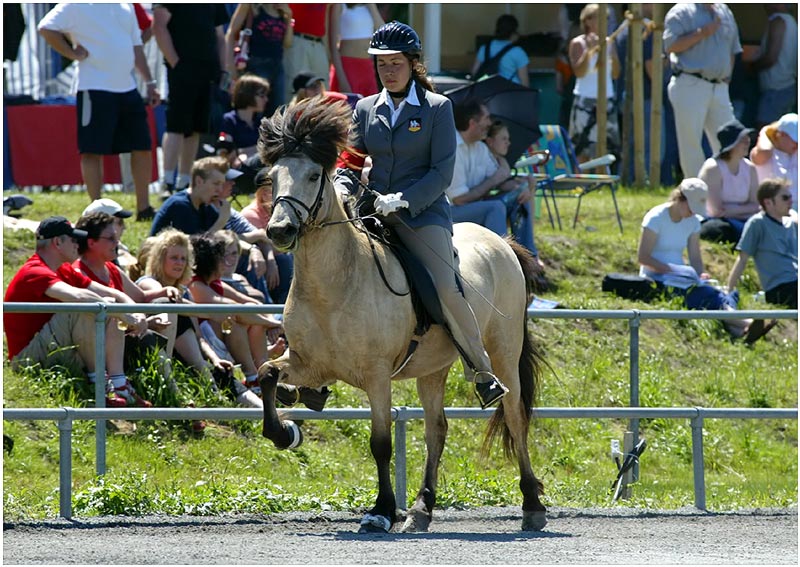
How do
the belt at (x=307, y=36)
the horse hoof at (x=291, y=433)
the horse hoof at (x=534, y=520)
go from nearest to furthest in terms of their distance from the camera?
1. the horse hoof at (x=291, y=433)
2. the horse hoof at (x=534, y=520)
3. the belt at (x=307, y=36)

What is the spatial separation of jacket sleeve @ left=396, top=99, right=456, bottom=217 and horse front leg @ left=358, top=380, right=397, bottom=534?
106 centimetres

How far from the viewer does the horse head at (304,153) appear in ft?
26.2

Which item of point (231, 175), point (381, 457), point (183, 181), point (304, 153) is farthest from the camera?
point (183, 181)

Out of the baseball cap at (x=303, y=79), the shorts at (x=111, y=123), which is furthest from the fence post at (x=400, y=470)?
the baseball cap at (x=303, y=79)

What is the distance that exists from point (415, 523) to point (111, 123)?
6651 millimetres

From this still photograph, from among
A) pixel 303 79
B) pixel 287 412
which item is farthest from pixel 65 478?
pixel 303 79

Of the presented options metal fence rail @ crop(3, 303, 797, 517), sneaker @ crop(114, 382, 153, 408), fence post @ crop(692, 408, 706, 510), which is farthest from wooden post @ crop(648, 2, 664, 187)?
sneaker @ crop(114, 382, 153, 408)

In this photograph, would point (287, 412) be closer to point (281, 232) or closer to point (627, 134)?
point (281, 232)

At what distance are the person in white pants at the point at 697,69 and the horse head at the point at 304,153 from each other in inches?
410

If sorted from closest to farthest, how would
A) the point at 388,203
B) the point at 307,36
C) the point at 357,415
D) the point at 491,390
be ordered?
the point at 388,203 → the point at 491,390 → the point at 357,415 → the point at 307,36

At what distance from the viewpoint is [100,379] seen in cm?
984

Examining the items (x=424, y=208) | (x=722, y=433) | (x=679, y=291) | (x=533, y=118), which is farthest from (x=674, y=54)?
(x=424, y=208)

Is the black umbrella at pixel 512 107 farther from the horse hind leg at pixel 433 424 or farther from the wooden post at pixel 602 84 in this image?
the horse hind leg at pixel 433 424

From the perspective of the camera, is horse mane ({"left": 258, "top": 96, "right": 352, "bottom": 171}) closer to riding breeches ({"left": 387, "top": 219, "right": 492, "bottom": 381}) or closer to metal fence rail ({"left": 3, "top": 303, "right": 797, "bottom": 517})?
riding breeches ({"left": 387, "top": 219, "right": 492, "bottom": 381})
